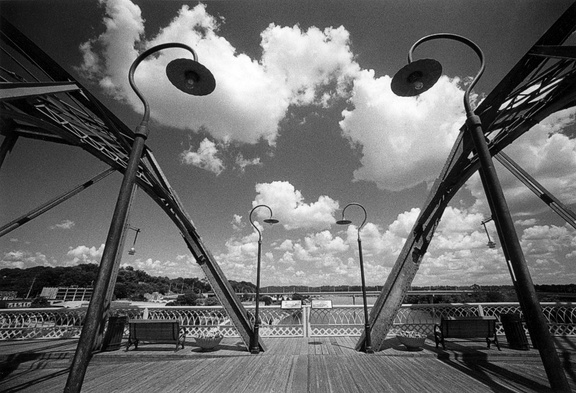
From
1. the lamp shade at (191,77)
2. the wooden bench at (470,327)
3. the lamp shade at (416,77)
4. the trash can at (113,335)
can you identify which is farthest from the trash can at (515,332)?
the trash can at (113,335)

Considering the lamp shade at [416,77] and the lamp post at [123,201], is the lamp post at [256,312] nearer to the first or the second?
the lamp post at [123,201]

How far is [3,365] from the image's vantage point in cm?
668

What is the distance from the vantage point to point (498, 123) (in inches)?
274

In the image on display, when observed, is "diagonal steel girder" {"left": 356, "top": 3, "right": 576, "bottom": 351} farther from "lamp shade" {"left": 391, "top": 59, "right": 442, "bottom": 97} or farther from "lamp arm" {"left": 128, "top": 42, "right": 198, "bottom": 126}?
"lamp arm" {"left": 128, "top": 42, "right": 198, "bottom": 126}

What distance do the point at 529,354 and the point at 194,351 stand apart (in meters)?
10.1

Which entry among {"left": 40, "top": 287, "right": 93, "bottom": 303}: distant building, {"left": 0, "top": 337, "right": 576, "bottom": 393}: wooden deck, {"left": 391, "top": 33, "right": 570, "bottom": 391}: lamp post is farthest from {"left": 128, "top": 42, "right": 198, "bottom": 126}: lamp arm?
{"left": 40, "top": 287, "right": 93, "bottom": 303}: distant building

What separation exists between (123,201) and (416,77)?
5490 mm

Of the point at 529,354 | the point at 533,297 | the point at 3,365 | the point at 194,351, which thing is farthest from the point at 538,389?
the point at 3,365

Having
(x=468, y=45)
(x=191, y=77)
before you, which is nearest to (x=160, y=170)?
(x=191, y=77)

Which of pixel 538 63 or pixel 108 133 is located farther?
pixel 108 133

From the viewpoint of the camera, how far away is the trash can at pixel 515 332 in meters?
7.40

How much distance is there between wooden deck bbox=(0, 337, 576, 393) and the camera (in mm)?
5172

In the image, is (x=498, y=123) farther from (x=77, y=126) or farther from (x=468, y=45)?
(x=77, y=126)

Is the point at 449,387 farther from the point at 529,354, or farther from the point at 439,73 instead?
the point at 439,73
